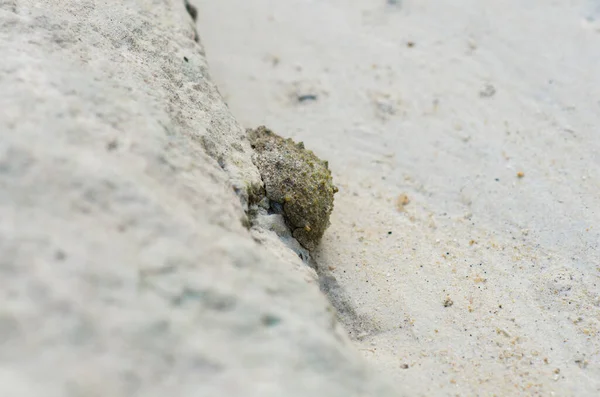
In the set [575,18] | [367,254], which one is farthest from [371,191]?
[575,18]

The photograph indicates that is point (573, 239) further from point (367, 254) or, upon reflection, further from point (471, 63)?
point (471, 63)

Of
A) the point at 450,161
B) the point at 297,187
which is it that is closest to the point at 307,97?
the point at 450,161

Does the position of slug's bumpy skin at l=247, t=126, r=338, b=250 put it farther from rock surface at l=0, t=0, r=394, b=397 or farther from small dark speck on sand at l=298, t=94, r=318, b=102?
small dark speck on sand at l=298, t=94, r=318, b=102

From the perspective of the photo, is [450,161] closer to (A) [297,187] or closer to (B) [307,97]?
(B) [307,97]

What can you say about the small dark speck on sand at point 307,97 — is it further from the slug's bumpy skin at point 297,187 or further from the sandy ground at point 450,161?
the slug's bumpy skin at point 297,187

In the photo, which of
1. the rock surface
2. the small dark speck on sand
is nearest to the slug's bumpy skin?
the rock surface
